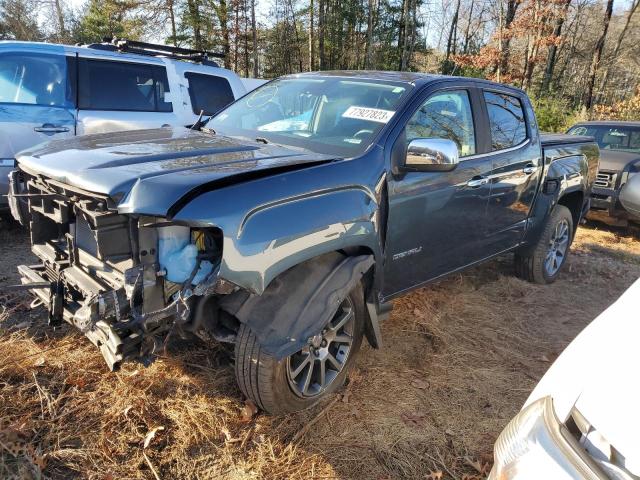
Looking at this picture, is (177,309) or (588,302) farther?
(588,302)

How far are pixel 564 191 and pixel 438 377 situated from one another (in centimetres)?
273

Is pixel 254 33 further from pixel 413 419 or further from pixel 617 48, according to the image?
pixel 413 419

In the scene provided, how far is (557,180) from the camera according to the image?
4.70m

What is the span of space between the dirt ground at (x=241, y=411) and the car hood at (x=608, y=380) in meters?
1.17

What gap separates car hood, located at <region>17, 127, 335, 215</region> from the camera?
2.02 metres

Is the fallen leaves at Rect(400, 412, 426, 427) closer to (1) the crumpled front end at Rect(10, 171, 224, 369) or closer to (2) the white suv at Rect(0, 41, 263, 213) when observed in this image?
(1) the crumpled front end at Rect(10, 171, 224, 369)

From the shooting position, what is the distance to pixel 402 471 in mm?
2457

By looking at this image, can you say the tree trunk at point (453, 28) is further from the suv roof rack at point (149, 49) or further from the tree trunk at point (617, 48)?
the suv roof rack at point (149, 49)

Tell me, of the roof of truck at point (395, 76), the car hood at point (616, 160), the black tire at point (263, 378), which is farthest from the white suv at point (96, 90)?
the car hood at point (616, 160)

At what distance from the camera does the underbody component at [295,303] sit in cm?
231

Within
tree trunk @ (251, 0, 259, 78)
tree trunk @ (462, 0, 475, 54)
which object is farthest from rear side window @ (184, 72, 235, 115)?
tree trunk @ (462, 0, 475, 54)

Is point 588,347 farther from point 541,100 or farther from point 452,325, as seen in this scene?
point 541,100

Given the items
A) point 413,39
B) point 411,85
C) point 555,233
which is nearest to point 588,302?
point 555,233

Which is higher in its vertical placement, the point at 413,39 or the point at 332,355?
the point at 413,39
